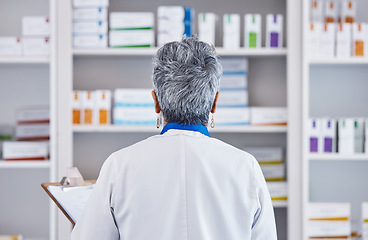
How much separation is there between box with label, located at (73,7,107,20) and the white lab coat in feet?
5.46

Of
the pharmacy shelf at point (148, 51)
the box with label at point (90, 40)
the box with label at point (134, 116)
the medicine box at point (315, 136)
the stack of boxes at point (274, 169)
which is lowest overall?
the stack of boxes at point (274, 169)

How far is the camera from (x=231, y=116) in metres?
2.71

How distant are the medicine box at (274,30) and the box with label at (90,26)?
0.95 metres

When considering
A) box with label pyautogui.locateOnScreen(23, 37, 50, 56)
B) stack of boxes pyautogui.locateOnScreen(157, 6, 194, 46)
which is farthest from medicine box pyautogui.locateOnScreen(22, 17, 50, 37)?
stack of boxes pyautogui.locateOnScreen(157, 6, 194, 46)

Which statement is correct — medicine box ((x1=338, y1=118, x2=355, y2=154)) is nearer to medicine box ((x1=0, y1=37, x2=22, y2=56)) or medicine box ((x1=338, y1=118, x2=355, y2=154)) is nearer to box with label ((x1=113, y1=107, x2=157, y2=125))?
box with label ((x1=113, y1=107, x2=157, y2=125))

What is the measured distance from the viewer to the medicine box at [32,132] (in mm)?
2725

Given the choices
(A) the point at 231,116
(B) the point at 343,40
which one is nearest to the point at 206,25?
(A) the point at 231,116

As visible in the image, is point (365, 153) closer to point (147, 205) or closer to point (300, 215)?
point (300, 215)

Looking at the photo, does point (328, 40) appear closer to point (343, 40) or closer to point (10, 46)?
point (343, 40)

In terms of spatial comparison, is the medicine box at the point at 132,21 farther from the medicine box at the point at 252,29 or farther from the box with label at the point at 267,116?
the box with label at the point at 267,116

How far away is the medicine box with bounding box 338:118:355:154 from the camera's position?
8.50 ft

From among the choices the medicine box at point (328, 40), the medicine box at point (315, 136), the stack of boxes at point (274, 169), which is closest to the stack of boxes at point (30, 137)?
the stack of boxes at point (274, 169)

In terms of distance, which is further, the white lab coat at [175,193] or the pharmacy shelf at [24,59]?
the pharmacy shelf at [24,59]

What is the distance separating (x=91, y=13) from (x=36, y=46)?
0.37m
